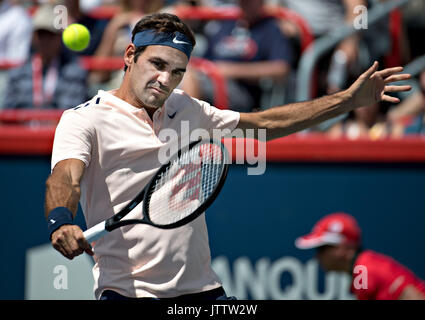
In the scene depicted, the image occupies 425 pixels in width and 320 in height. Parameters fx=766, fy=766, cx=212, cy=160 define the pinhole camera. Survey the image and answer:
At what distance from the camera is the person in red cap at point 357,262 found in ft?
16.3

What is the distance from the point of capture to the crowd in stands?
6.13m

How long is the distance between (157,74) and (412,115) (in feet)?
11.3

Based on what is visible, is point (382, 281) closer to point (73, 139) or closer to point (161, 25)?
point (161, 25)

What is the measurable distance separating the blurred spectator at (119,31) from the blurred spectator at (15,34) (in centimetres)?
78

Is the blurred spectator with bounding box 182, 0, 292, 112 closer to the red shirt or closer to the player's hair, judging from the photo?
the red shirt

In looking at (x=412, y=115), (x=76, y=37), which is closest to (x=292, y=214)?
(x=412, y=115)

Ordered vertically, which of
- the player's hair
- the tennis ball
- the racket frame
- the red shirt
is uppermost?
the tennis ball

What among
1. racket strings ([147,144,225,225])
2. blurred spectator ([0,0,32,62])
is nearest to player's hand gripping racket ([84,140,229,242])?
racket strings ([147,144,225,225])

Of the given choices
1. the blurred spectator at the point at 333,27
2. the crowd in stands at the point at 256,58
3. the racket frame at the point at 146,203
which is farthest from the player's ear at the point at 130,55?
the blurred spectator at the point at 333,27

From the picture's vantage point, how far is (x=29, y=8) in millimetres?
7527

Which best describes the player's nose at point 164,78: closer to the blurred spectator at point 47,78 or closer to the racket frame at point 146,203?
the racket frame at point 146,203

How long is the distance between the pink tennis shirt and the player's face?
92mm

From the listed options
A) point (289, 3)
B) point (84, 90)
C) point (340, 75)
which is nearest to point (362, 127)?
point (340, 75)

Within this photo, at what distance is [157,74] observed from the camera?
3.17 metres
